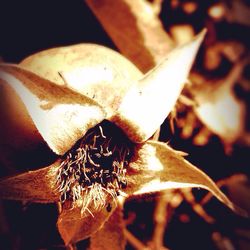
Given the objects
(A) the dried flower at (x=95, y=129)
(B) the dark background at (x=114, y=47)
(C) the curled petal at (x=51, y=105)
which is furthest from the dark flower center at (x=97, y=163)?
(B) the dark background at (x=114, y=47)

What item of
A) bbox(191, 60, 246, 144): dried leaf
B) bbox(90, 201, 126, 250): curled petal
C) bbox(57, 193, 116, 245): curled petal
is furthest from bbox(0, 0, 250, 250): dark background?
bbox(57, 193, 116, 245): curled petal

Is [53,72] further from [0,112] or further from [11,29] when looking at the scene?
[11,29]

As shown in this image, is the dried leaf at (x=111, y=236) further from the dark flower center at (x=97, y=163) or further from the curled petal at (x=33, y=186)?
the curled petal at (x=33, y=186)

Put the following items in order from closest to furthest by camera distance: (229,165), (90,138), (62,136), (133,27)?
1. (62,136)
2. (90,138)
3. (133,27)
4. (229,165)

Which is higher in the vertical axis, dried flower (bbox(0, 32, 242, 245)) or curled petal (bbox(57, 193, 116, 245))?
dried flower (bbox(0, 32, 242, 245))

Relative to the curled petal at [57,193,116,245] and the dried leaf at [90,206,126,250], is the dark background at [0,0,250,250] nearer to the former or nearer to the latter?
the dried leaf at [90,206,126,250]

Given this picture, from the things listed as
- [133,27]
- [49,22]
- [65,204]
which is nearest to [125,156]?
[65,204]

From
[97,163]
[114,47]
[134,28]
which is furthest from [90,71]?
[114,47]
